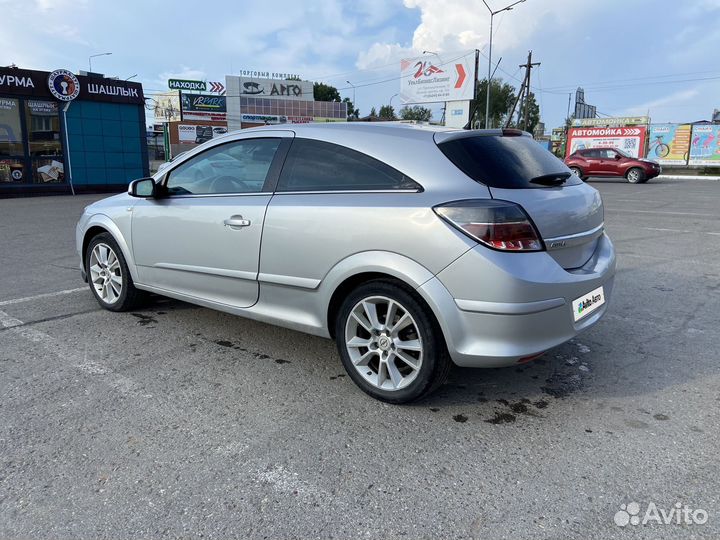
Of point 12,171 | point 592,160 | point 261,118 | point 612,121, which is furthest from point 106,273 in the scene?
point 261,118

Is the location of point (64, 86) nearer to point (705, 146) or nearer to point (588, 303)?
point (588, 303)

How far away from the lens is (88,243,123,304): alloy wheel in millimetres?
4842

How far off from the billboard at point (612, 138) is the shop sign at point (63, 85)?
2969cm

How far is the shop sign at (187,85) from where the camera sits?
72.8 meters

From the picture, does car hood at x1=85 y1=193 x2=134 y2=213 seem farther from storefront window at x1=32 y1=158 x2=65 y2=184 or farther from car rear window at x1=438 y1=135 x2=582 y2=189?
storefront window at x1=32 y1=158 x2=65 y2=184

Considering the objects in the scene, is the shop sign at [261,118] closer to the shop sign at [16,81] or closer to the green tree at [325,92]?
the green tree at [325,92]

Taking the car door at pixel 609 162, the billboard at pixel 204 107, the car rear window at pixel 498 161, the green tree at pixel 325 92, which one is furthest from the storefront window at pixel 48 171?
the green tree at pixel 325 92

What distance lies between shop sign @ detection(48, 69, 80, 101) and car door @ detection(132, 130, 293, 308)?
55.4 feet

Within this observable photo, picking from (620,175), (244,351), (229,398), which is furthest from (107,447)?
(620,175)

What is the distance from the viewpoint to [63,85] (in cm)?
1839

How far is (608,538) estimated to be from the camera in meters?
2.10

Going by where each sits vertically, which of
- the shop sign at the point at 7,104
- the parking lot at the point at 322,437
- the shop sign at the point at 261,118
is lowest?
the parking lot at the point at 322,437

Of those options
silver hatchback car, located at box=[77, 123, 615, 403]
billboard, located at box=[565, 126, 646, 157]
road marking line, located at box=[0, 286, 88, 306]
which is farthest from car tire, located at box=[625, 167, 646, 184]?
road marking line, located at box=[0, 286, 88, 306]

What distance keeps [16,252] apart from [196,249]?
5.44 m
